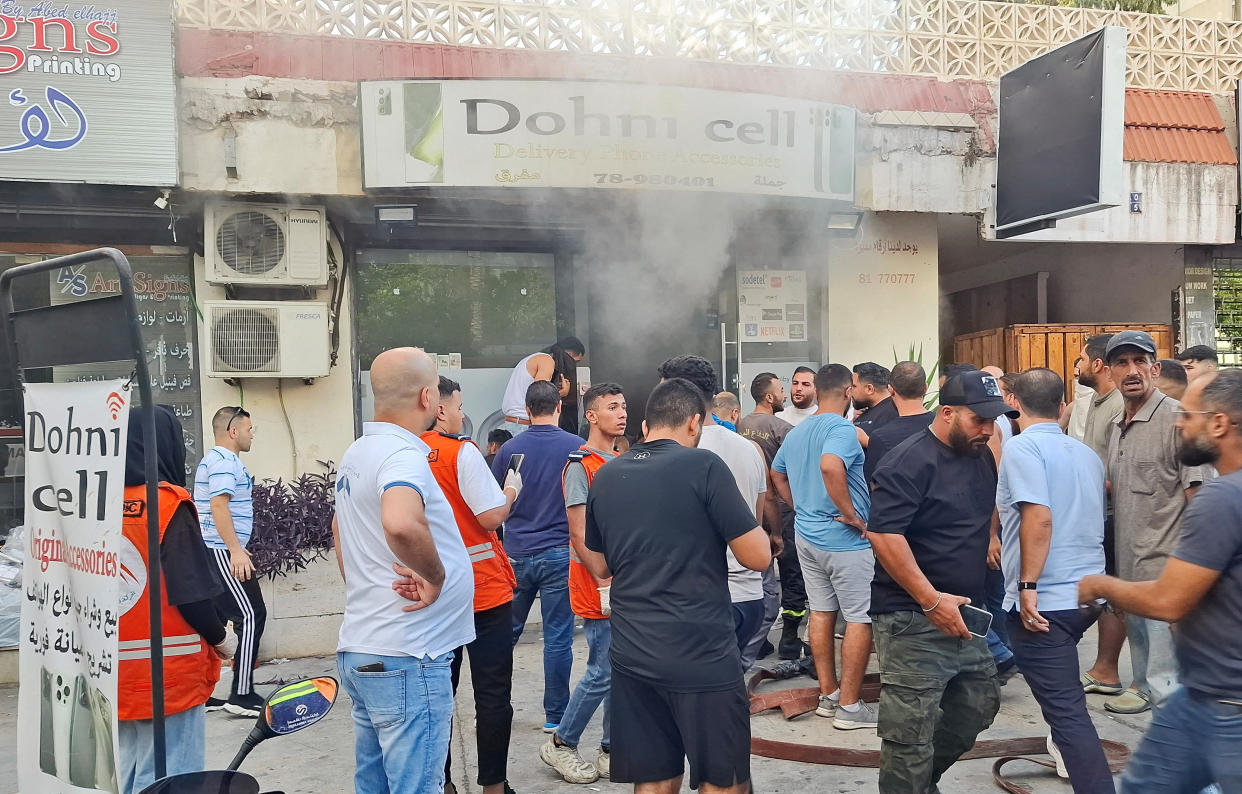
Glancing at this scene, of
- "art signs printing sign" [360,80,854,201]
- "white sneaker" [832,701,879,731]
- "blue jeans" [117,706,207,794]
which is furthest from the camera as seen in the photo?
"art signs printing sign" [360,80,854,201]

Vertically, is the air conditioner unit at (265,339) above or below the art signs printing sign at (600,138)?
below

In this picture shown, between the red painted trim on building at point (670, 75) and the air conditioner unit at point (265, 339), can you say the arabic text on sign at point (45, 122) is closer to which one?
the red painted trim on building at point (670, 75)

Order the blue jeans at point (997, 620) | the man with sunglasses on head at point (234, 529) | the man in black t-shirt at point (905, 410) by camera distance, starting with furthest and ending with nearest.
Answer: the blue jeans at point (997, 620)
the man with sunglasses on head at point (234, 529)
the man in black t-shirt at point (905, 410)

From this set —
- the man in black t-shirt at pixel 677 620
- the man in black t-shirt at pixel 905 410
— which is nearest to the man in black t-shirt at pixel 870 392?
the man in black t-shirt at pixel 905 410

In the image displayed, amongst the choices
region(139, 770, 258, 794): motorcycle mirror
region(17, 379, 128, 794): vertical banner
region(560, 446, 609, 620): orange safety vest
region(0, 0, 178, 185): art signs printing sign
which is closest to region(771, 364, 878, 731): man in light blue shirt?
region(560, 446, 609, 620): orange safety vest

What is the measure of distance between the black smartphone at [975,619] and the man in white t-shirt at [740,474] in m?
0.92

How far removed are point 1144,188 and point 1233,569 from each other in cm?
794

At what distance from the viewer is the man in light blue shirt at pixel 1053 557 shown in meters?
3.41

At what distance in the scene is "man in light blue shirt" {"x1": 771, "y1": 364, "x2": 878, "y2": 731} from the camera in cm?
503

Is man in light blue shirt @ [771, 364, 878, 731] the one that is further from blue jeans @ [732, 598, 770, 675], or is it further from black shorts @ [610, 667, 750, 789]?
black shorts @ [610, 667, 750, 789]

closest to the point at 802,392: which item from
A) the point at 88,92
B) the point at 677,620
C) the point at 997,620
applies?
the point at 997,620

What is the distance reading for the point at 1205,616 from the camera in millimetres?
2498

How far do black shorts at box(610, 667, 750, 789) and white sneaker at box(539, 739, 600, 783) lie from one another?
3.71 ft

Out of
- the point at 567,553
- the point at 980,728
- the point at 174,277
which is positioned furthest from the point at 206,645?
the point at 174,277
